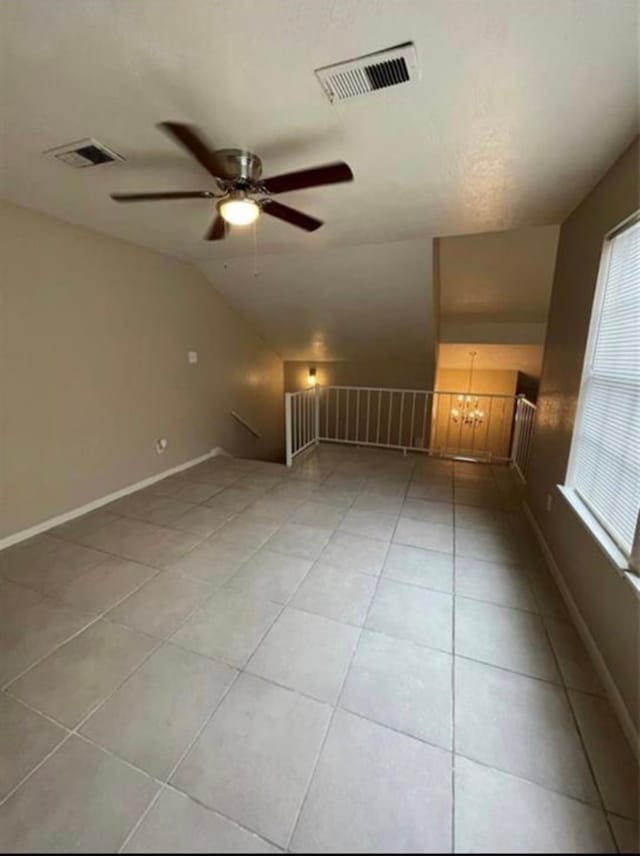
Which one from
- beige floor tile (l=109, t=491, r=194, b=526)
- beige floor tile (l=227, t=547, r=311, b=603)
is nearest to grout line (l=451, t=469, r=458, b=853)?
beige floor tile (l=227, t=547, r=311, b=603)

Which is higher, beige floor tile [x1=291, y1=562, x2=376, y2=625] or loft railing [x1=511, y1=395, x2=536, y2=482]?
loft railing [x1=511, y1=395, x2=536, y2=482]

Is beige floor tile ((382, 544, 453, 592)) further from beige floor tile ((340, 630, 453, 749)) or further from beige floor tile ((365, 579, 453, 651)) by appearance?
beige floor tile ((340, 630, 453, 749))

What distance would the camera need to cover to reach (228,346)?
201 inches

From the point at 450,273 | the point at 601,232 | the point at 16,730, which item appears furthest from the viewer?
the point at 450,273

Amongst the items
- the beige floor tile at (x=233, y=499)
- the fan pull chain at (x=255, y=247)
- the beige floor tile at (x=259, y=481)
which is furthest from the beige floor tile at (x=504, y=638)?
the fan pull chain at (x=255, y=247)

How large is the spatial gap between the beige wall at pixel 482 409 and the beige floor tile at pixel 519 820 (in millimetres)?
5967

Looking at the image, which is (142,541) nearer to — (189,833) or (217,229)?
(189,833)

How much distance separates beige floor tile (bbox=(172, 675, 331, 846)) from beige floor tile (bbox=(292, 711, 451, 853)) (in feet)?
0.20

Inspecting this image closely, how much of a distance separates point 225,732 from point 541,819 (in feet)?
3.59

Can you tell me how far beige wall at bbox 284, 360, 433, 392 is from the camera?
6270 mm

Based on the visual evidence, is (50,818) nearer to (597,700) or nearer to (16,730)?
(16,730)

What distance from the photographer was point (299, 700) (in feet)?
4.95

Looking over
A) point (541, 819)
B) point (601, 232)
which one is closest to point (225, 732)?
point (541, 819)

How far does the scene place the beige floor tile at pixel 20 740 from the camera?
49.3 inches
